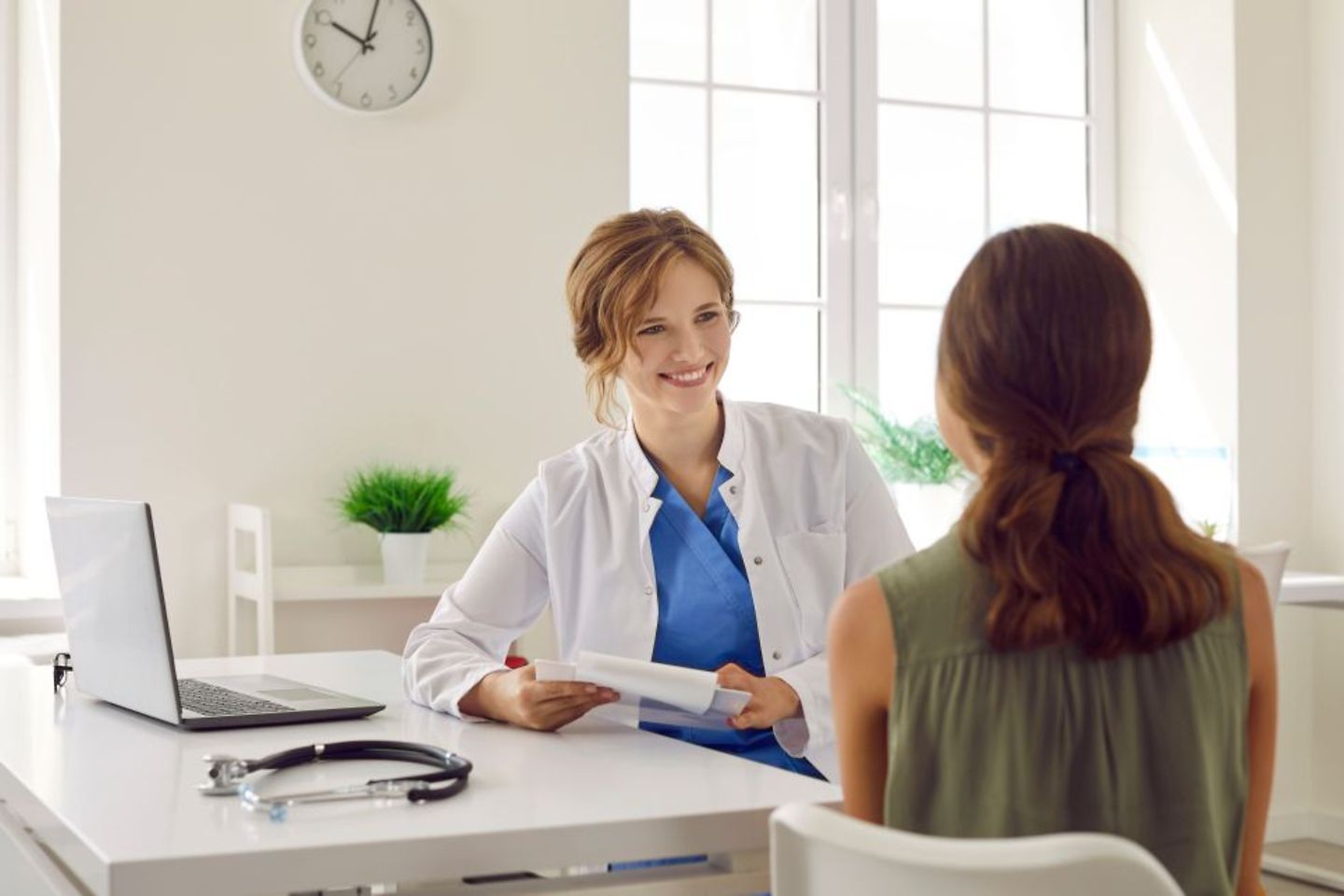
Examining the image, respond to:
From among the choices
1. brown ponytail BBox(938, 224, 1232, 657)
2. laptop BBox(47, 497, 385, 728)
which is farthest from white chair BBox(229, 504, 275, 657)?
brown ponytail BBox(938, 224, 1232, 657)

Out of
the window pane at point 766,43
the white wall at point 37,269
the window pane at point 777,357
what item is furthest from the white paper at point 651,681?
the window pane at point 766,43

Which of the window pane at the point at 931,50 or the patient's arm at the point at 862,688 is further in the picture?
the window pane at the point at 931,50

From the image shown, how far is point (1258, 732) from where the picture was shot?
124cm

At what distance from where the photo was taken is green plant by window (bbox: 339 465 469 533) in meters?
3.41

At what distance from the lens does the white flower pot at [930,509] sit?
4.05 metres

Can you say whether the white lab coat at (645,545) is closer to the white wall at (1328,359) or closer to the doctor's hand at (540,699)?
the doctor's hand at (540,699)

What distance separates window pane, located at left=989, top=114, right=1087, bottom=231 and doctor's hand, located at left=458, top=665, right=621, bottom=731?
308cm

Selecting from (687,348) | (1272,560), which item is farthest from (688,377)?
(1272,560)

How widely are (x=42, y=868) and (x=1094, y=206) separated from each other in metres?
3.81

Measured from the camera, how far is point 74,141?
336 centimetres

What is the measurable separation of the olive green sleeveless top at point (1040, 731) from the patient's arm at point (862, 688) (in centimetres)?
1

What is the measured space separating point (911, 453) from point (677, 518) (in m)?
2.14

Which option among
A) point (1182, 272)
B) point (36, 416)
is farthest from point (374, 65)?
point (1182, 272)

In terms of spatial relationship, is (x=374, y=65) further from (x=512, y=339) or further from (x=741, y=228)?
(x=741, y=228)
